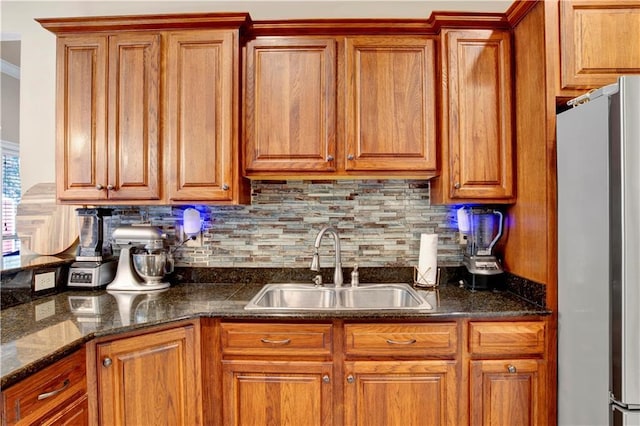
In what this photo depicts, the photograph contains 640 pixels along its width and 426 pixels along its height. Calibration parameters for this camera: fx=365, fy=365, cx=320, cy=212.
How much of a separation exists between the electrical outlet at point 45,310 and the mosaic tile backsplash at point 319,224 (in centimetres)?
65

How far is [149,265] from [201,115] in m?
0.86

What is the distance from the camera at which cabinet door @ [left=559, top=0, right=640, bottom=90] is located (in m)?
1.56

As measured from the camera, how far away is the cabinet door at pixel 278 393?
158cm

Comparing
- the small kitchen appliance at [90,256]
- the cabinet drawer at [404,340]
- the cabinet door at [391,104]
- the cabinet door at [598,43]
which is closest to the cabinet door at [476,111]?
the cabinet door at [391,104]

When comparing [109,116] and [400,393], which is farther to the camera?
[109,116]

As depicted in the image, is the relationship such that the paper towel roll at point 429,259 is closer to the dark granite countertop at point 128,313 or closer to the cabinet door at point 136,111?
the dark granite countertop at point 128,313

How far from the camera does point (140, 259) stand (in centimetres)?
199

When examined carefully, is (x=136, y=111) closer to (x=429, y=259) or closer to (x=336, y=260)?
(x=336, y=260)

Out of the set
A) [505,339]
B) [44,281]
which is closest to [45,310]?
[44,281]

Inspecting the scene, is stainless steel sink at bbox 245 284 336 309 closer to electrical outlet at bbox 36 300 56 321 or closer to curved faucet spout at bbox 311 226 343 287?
curved faucet spout at bbox 311 226 343 287

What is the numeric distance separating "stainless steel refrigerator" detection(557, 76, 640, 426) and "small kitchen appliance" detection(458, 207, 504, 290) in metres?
0.39

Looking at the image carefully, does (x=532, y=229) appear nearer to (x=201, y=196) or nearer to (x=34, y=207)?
(x=201, y=196)

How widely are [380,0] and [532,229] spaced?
1.53 meters

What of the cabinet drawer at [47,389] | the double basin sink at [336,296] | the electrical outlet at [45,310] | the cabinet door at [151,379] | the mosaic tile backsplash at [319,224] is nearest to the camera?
the cabinet drawer at [47,389]
